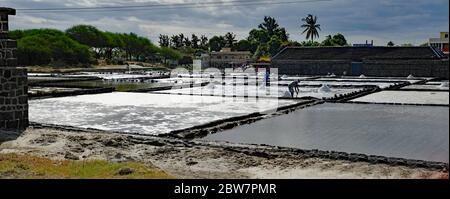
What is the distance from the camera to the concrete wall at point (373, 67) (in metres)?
36.6

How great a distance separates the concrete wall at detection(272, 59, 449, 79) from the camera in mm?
36625

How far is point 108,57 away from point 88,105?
55.9m

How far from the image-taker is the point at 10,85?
10.2 meters

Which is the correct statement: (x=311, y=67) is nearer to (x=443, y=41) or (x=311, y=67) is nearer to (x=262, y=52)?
(x=443, y=41)

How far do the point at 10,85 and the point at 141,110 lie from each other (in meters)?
4.71

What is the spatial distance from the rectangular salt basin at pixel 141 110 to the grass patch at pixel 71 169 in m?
3.36

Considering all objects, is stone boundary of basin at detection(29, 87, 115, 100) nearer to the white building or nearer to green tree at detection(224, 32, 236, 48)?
the white building

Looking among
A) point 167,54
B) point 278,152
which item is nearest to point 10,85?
point 278,152

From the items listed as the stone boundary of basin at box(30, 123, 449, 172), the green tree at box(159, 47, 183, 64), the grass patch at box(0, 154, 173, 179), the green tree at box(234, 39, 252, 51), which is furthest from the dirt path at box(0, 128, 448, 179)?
the green tree at box(234, 39, 252, 51)

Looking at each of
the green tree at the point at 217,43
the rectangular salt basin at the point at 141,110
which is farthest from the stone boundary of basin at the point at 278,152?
the green tree at the point at 217,43

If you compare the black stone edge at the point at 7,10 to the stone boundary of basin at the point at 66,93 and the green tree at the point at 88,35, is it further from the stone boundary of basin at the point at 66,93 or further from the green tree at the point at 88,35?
the green tree at the point at 88,35

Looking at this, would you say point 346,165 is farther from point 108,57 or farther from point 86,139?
point 108,57

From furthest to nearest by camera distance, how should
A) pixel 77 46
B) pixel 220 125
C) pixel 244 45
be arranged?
pixel 244 45 → pixel 77 46 → pixel 220 125

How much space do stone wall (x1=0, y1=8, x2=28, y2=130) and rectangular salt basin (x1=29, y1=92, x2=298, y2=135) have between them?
1.40 m
